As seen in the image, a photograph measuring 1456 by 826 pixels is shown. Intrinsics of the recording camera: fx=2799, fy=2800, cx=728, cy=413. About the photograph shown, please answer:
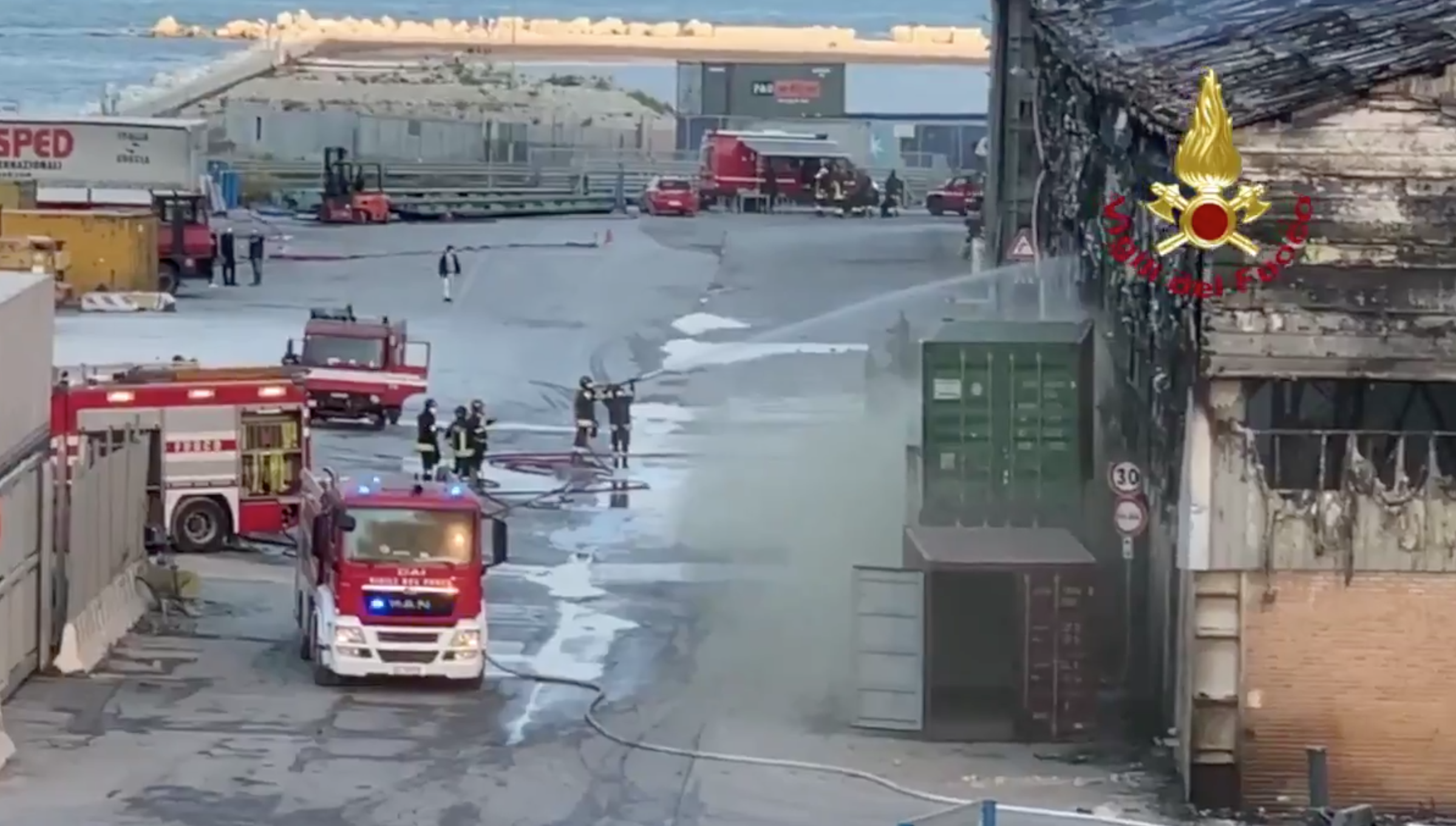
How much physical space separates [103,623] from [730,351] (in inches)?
1025

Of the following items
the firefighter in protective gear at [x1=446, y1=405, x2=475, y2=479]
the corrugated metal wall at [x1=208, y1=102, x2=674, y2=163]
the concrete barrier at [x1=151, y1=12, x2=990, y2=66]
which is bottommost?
the firefighter in protective gear at [x1=446, y1=405, x2=475, y2=479]

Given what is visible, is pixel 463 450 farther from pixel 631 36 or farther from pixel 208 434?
pixel 631 36

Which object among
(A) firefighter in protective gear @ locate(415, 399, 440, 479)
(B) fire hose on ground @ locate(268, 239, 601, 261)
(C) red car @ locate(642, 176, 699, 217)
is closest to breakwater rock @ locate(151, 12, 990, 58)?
(C) red car @ locate(642, 176, 699, 217)

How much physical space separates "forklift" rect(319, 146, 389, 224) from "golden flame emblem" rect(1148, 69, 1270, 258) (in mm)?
57237

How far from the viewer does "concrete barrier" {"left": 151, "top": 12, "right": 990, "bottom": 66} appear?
16150 cm

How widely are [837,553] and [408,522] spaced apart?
26.8 ft

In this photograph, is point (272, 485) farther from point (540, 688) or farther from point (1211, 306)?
point (1211, 306)

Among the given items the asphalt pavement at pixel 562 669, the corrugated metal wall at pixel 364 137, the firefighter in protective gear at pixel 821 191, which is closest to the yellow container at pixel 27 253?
the asphalt pavement at pixel 562 669

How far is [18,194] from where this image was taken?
65062 millimetres

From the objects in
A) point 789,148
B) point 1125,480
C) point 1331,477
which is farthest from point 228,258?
point 1331,477

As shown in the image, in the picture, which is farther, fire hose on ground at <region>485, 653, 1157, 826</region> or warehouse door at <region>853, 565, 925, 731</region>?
warehouse door at <region>853, 565, 925, 731</region>

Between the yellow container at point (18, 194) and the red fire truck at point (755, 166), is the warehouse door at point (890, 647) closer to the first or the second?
the yellow container at point (18, 194)

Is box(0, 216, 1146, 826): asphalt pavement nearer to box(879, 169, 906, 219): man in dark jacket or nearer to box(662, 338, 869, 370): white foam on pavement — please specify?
box(662, 338, 869, 370): white foam on pavement

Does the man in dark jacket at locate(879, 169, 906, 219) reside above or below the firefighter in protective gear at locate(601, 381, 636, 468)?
above
